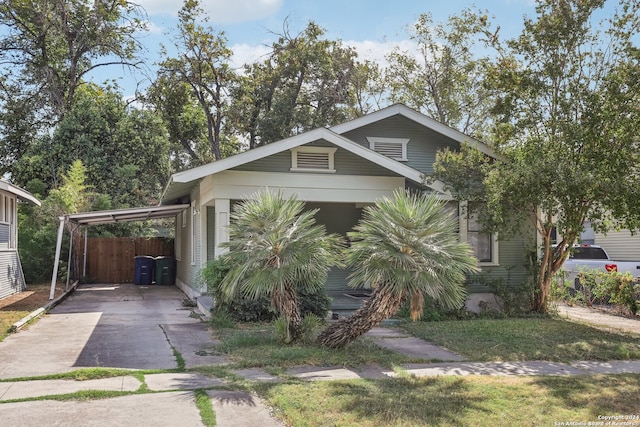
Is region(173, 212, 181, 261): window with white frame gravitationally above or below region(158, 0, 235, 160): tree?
below

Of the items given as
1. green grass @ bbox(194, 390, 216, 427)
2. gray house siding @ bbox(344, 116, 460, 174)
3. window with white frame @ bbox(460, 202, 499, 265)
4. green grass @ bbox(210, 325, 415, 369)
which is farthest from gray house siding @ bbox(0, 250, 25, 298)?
window with white frame @ bbox(460, 202, 499, 265)

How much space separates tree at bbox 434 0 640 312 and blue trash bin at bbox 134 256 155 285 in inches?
548

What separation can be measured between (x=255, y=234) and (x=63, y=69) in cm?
2730

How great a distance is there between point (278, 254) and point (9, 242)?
12.8 m

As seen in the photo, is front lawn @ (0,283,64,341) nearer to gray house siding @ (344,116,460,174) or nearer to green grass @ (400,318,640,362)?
green grass @ (400,318,640,362)

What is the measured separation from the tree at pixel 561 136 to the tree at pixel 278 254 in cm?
429

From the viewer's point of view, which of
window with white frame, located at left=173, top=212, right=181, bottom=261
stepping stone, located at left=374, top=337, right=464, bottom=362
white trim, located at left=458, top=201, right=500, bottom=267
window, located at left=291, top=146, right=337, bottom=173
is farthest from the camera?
window with white frame, located at left=173, top=212, right=181, bottom=261

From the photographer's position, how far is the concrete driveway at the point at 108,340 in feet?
24.4

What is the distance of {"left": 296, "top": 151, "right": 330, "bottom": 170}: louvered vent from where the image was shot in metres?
12.4

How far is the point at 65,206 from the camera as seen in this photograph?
774 inches

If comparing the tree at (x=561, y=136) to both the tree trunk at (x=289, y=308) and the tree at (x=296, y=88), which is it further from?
the tree at (x=296, y=88)

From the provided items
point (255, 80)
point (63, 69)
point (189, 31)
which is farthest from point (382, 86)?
point (63, 69)

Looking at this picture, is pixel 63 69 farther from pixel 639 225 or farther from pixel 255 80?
pixel 639 225

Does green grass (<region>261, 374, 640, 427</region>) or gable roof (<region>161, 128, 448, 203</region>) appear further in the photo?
gable roof (<region>161, 128, 448, 203</region>)
